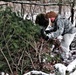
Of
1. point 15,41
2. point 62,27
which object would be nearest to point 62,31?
point 62,27

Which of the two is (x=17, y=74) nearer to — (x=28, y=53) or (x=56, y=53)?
(x=28, y=53)

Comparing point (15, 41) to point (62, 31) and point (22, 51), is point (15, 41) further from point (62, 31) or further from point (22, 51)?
point (62, 31)

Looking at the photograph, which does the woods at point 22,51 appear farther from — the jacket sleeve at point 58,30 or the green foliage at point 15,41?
the jacket sleeve at point 58,30

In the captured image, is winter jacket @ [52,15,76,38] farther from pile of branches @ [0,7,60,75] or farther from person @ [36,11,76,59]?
pile of branches @ [0,7,60,75]

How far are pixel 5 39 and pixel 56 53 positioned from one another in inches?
46.2

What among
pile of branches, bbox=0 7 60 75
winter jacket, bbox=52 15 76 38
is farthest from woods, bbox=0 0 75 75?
winter jacket, bbox=52 15 76 38

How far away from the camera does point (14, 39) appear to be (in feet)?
18.1

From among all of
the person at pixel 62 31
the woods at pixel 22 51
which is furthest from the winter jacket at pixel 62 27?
the woods at pixel 22 51

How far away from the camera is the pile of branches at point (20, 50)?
5.01 m

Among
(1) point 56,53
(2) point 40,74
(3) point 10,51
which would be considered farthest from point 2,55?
(1) point 56,53

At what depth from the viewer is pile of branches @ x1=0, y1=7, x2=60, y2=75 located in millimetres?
5008

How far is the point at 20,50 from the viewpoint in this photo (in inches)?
206

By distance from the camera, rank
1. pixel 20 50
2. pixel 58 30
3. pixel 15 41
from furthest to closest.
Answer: pixel 58 30 → pixel 15 41 → pixel 20 50

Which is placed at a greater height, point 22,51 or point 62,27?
point 62,27
